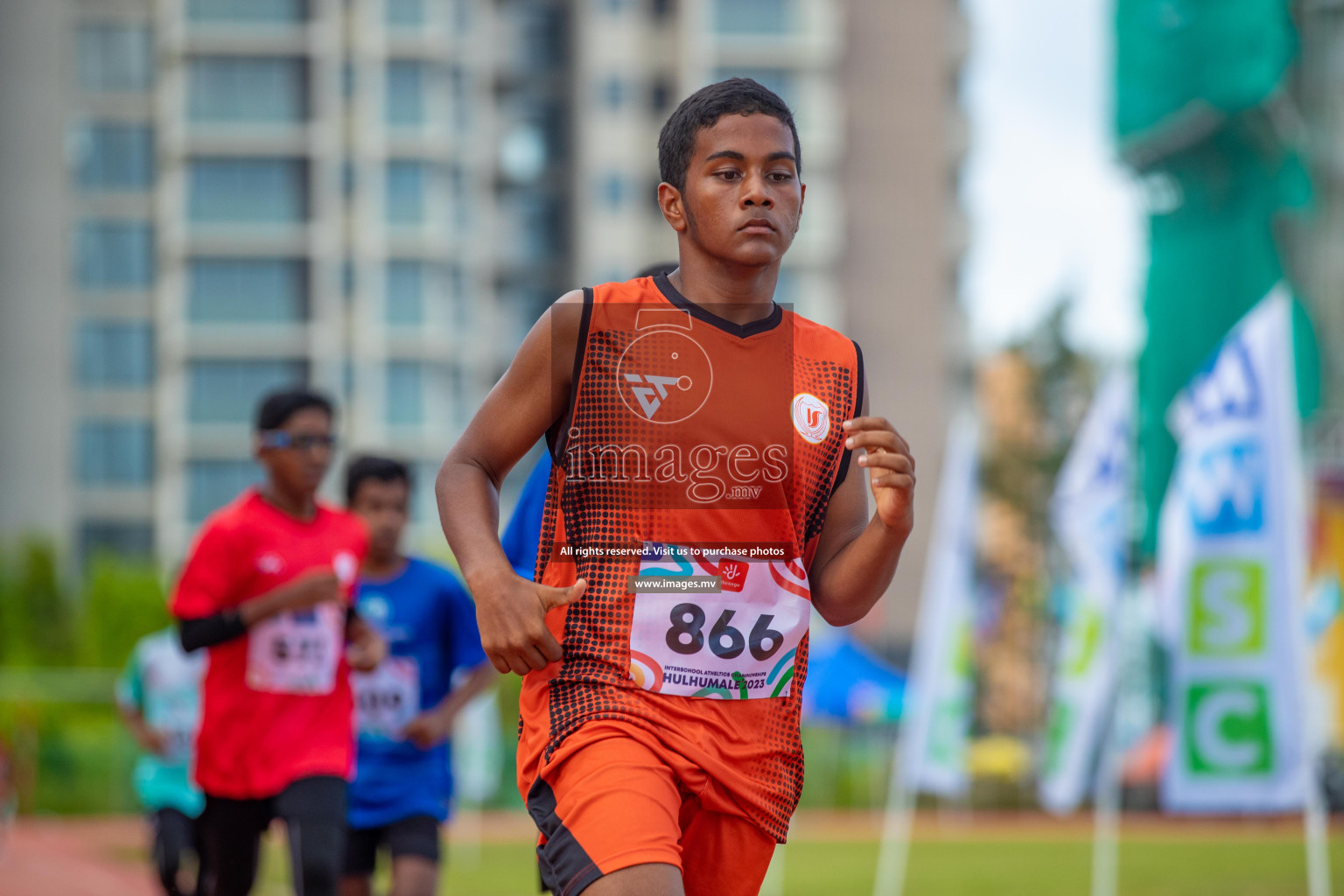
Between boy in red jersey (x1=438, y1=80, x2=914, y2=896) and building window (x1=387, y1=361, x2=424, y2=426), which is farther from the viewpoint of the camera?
building window (x1=387, y1=361, x2=424, y2=426)

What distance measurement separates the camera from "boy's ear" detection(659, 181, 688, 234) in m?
3.35

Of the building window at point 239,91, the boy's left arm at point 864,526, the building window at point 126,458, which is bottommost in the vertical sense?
the boy's left arm at point 864,526

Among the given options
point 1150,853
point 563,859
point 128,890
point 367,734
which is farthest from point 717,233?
point 1150,853

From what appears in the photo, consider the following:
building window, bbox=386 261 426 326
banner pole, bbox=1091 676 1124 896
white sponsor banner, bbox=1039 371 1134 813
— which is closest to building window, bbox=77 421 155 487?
building window, bbox=386 261 426 326

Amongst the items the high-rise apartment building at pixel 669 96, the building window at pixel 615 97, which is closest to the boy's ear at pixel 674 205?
the high-rise apartment building at pixel 669 96

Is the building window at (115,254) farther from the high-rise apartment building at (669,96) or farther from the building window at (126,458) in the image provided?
the high-rise apartment building at (669,96)

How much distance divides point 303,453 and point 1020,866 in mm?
A: 13816

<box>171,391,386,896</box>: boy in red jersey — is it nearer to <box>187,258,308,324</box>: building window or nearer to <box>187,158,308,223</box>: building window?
<box>187,258,308,324</box>: building window

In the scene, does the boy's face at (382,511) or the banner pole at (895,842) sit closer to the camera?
the boy's face at (382,511)

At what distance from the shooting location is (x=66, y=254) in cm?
5062

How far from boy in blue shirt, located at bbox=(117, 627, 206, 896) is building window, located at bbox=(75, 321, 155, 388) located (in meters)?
41.4

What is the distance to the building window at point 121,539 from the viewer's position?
49.7m

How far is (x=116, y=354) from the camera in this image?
50500mm

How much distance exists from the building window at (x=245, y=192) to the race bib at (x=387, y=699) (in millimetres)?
43374
